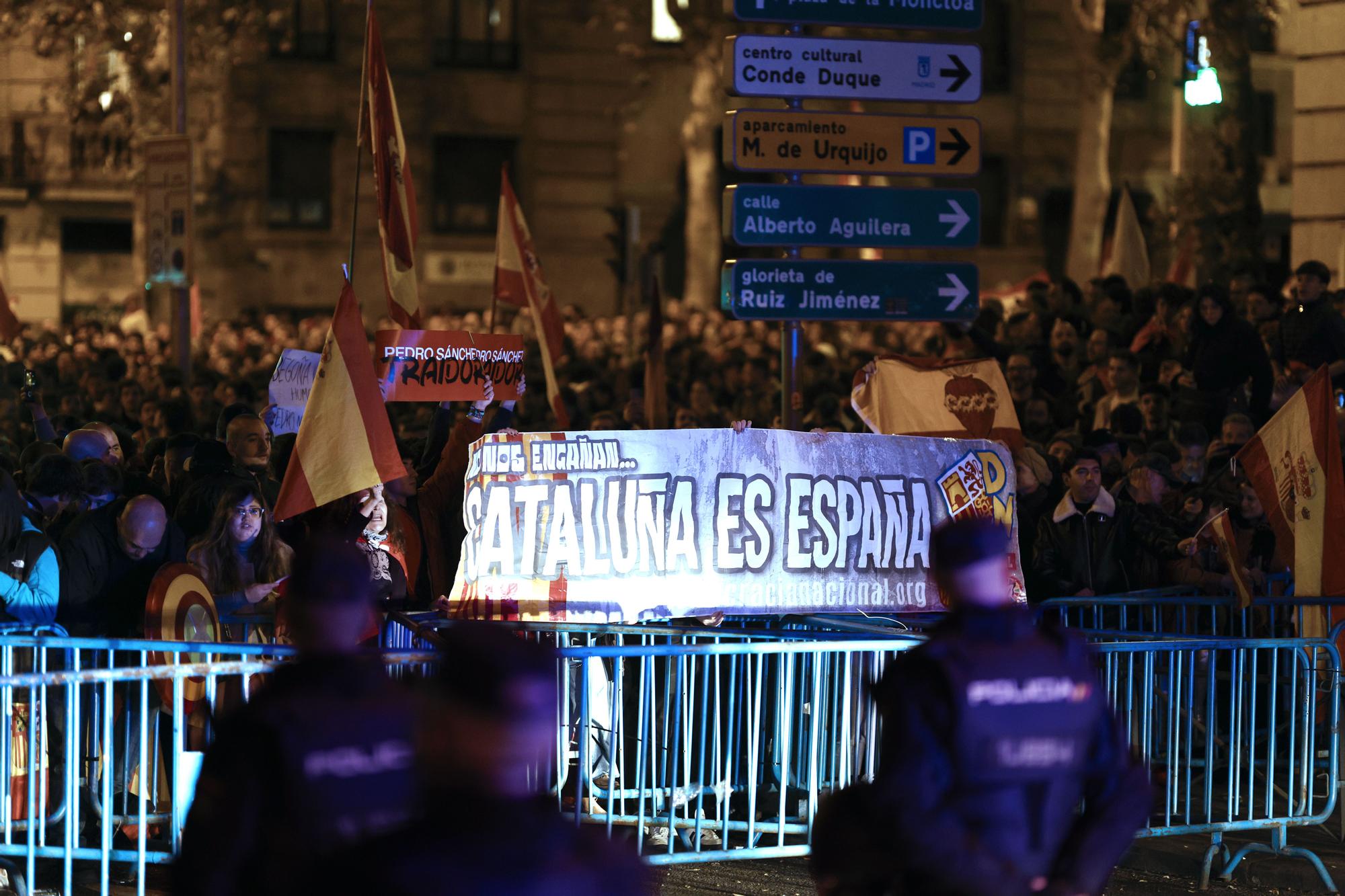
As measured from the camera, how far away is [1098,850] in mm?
3896

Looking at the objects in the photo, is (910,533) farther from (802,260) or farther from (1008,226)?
(1008,226)

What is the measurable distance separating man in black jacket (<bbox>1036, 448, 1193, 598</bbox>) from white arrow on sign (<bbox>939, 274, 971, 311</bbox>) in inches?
57.0

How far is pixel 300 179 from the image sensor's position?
3606 cm

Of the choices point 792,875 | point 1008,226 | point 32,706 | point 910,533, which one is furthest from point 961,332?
point 1008,226

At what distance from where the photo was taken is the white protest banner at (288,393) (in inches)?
389

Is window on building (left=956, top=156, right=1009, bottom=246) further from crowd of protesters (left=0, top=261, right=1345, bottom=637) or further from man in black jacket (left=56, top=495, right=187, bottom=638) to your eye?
man in black jacket (left=56, top=495, right=187, bottom=638)

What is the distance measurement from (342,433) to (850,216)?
11.5 ft

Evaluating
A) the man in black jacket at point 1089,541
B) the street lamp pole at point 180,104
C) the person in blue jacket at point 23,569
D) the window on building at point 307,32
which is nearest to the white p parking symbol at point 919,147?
the man in black jacket at point 1089,541

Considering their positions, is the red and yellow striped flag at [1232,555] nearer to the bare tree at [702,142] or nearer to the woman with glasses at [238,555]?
the woman with glasses at [238,555]

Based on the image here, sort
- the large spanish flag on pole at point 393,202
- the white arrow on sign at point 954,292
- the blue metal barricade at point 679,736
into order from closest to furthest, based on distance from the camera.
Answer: the blue metal barricade at point 679,736
the large spanish flag on pole at point 393,202
the white arrow on sign at point 954,292

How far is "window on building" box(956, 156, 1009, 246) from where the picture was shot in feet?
129

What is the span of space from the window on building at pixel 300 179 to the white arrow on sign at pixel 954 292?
88.0 feet

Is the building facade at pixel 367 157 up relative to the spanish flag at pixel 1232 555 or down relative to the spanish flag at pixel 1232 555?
up

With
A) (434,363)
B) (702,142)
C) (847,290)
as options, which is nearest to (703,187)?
(702,142)
